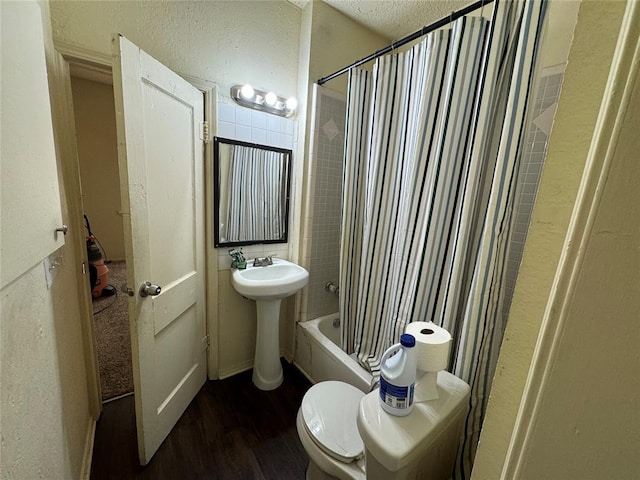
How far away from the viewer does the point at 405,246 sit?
126 centimetres

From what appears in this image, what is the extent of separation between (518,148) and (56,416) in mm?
1750

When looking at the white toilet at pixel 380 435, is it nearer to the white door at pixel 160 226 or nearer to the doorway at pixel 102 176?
the white door at pixel 160 226

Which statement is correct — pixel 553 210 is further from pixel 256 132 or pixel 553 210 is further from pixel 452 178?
pixel 256 132

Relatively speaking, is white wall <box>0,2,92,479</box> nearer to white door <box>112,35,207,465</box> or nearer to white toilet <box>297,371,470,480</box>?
white door <box>112,35,207,465</box>

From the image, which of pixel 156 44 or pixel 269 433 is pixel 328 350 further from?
pixel 156 44

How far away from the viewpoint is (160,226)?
4.02 feet

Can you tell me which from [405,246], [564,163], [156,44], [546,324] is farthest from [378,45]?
[546,324]

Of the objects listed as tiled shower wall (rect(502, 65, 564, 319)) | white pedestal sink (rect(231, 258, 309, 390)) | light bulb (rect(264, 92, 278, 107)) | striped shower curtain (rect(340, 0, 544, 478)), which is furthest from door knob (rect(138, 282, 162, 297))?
tiled shower wall (rect(502, 65, 564, 319))

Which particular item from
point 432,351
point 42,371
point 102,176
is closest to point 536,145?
point 432,351

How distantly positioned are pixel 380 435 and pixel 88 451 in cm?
144

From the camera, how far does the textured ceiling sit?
60.0 inches

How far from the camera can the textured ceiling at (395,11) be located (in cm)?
152

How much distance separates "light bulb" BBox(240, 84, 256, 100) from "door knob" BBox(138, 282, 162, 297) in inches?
44.9

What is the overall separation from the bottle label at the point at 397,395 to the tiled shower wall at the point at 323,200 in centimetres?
114
